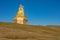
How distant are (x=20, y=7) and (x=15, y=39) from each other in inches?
1153

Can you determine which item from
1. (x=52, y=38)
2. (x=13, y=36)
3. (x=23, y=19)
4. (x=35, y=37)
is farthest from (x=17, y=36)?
(x=23, y=19)

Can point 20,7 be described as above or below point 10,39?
above

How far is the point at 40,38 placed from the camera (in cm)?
578

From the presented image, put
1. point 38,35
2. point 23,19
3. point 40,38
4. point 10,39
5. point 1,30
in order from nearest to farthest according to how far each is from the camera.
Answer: point 10,39 < point 40,38 < point 38,35 < point 1,30 < point 23,19

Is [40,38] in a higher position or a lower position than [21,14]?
lower

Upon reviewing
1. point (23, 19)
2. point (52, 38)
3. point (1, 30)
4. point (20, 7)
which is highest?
point (20, 7)

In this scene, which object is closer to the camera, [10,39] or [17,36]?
[10,39]

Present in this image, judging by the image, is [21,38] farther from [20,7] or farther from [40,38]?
[20,7]

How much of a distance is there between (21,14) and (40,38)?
29749 millimetres

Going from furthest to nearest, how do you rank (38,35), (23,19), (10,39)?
(23,19) < (38,35) < (10,39)

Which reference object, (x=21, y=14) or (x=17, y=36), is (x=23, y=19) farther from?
(x=17, y=36)

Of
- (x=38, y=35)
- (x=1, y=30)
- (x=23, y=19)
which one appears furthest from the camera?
(x=23, y=19)

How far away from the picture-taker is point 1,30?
21.6 feet

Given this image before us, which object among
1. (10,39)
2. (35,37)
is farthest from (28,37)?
(10,39)
